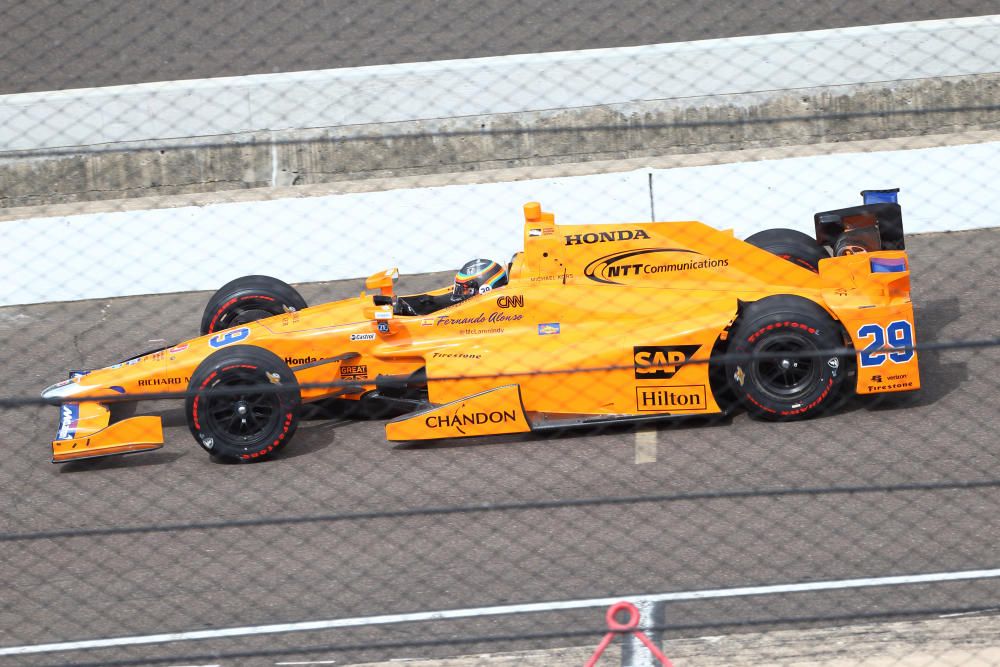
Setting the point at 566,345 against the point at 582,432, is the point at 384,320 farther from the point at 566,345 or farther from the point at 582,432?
the point at 582,432

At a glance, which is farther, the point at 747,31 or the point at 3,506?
the point at 747,31

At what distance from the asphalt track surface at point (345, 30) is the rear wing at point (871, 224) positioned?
17.3 ft

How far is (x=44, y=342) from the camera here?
31.0 ft

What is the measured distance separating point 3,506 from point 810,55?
778 cm

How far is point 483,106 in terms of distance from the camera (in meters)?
11.8

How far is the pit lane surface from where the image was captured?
5.71 meters

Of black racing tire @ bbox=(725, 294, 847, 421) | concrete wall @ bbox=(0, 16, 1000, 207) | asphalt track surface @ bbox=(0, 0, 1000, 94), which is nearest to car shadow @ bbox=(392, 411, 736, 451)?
black racing tire @ bbox=(725, 294, 847, 421)

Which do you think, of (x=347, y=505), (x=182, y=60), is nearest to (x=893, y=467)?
(x=347, y=505)

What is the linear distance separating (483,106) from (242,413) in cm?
524

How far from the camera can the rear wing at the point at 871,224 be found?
7914mm

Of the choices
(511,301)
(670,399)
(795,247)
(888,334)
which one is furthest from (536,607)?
(795,247)

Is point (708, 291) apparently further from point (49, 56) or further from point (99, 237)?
point (49, 56)

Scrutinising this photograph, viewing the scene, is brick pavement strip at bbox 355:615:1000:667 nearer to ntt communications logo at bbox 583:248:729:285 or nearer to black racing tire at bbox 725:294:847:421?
black racing tire at bbox 725:294:847:421

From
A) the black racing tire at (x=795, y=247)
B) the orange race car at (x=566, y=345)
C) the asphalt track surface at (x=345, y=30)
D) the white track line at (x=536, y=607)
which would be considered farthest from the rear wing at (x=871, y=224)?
the asphalt track surface at (x=345, y=30)
